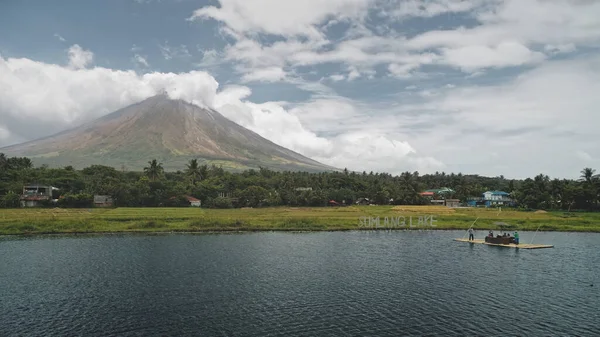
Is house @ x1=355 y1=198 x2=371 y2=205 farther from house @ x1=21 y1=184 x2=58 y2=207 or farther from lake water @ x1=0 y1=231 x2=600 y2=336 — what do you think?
house @ x1=21 y1=184 x2=58 y2=207

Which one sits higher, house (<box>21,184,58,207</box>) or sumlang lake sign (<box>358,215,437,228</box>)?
house (<box>21,184,58,207</box>)

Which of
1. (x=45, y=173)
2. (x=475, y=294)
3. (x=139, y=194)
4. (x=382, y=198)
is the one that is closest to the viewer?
(x=475, y=294)

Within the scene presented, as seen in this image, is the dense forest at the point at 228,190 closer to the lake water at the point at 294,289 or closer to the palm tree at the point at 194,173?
the palm tree at the point at 194,173

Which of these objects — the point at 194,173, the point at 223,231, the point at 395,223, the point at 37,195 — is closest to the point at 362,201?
the point at 194,173

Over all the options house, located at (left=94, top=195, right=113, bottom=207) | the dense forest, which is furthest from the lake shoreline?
house, located at (left=94, top=195, right=113, bottom=207)

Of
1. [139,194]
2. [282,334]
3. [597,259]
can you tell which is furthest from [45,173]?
[597,259]

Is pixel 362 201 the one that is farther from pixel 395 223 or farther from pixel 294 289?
pixel 294 289

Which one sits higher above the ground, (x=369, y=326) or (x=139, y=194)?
(x=139, y=194)

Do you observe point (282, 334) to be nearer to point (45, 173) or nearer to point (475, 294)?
point (475, 294)
